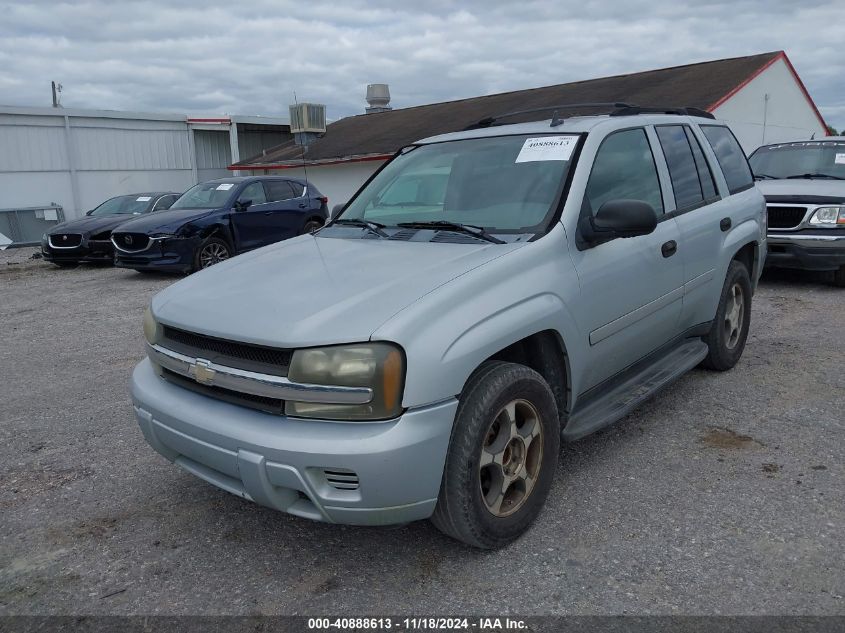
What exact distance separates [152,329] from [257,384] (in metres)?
0.90

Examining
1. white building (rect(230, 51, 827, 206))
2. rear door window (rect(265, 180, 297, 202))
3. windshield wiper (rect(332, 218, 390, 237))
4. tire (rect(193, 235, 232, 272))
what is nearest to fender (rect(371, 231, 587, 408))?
windshield wiper (rect(332, 218, 390, 237))

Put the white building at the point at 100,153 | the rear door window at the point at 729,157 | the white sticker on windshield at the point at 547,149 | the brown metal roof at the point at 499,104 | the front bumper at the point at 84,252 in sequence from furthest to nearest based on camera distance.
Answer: the white building at the point at 100,153, the brown metal roof at the point at 499,104, the front bumper at the point at 84,252, the rear door window at the point at 729,157, the white sticker on windshield at the point at 547,149

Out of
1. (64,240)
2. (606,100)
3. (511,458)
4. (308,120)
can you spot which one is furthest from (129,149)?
(511,458)

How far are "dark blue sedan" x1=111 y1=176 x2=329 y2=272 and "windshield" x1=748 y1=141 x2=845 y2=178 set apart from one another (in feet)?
21.3

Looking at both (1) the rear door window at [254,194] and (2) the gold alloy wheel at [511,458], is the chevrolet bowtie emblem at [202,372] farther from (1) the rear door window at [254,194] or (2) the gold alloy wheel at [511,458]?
(1) the rear door window at [254,194]

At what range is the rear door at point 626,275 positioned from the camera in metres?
3.31

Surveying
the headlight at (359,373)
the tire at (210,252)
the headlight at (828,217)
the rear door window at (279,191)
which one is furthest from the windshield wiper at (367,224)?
the rear door window at (279,191)

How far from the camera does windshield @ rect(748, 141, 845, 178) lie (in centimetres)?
880

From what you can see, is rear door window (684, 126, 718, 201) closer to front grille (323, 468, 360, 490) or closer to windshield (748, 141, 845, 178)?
front grille (323, 468, 360, 490)

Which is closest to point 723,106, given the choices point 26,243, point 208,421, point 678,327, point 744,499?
point 678,327

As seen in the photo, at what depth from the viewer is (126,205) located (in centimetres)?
1509

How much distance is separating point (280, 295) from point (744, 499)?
2320 mm

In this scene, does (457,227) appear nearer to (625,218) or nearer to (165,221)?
(625,218)

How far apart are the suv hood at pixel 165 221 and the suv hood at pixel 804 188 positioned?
27.3ft
